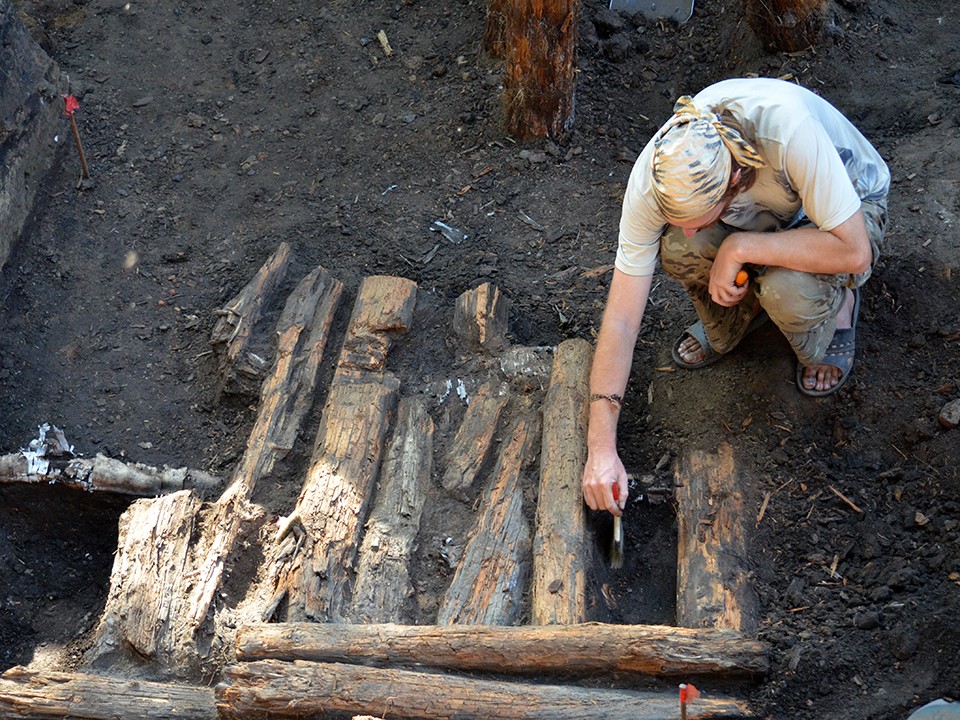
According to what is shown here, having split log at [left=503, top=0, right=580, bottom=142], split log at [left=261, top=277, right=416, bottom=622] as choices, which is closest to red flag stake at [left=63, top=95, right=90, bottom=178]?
split log at [left=261, top=277, right=416, bottom=622]

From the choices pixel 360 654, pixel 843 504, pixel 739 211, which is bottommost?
pixel 843 504

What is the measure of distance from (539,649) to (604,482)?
2.26ft

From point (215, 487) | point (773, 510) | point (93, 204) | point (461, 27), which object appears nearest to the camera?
point (773, 510)

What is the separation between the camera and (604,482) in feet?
11.2

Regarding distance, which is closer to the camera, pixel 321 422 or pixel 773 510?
pixel 773 510

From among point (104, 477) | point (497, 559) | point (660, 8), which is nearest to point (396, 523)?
point (497, 559)

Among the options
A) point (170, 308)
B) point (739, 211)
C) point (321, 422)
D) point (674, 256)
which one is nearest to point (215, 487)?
point (321, 422)

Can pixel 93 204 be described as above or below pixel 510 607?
above

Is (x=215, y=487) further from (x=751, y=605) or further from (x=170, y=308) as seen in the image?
(x=751, y=605)

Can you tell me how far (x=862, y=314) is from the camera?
398 centimetres

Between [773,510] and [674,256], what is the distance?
3.22ft

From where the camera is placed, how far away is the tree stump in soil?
512cm

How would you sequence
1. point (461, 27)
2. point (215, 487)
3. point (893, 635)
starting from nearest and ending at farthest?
point (893, 635) → point (215, 487) → point (461, 27)

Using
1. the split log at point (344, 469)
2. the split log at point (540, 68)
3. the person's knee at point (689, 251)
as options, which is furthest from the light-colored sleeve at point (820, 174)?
the split log at point (540, 68)
